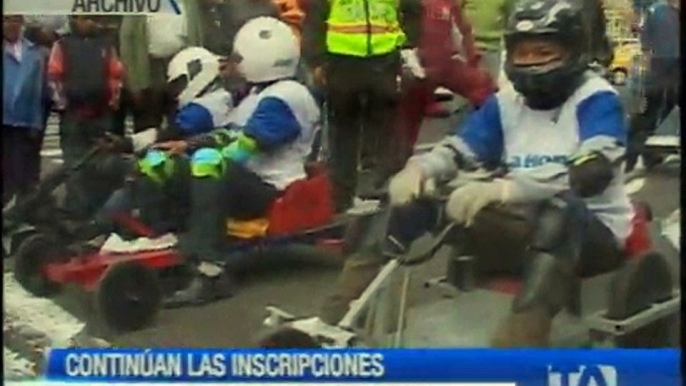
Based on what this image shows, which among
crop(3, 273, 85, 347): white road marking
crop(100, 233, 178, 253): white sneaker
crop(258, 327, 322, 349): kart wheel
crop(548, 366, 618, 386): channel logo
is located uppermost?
crop(100, 233, 178, 253): white sneaker

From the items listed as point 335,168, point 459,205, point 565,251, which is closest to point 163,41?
point 335,168

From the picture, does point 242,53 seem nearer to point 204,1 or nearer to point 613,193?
point 204,1

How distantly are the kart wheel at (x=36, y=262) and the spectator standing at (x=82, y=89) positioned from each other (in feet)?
0.39

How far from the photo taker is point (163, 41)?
4164 mm

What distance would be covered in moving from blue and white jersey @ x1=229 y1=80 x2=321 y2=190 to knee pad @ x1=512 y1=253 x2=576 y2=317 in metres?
0.67

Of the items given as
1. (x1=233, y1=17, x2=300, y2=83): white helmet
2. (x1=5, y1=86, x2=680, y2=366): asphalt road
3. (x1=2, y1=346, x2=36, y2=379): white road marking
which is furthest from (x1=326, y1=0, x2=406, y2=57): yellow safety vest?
(x1=2, y1=346, x2=36, y2=379): white road marking

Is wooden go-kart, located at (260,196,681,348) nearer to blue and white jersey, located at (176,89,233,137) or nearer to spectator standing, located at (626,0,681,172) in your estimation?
spectator standing, located at (626,0,681,172)

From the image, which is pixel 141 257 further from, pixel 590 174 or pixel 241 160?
pixel 590 174

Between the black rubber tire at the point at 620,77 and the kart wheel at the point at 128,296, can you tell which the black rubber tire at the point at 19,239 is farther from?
the black rubber tire at the point at 620,77

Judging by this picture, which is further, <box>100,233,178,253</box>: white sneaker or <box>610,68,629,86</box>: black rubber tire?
<box>100,233,178,253</box>: white sneaker

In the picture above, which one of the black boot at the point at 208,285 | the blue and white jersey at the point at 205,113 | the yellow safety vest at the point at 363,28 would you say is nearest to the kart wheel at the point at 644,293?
the yellow safety vest at the point at 363,28

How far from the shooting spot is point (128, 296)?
421cm

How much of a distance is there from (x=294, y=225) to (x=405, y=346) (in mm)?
444
